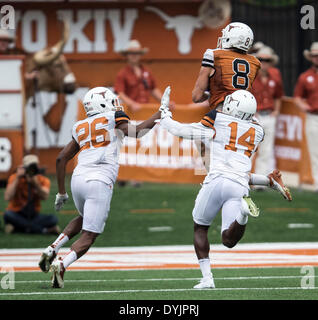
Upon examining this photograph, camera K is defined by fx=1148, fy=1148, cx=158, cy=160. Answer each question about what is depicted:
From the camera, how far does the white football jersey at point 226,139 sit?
9773 mm

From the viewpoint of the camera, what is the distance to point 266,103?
691 inches

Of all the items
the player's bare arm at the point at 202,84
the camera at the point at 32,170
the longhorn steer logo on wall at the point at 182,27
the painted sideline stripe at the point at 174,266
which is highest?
the longhorn steer logo on wall at the point at 182,27

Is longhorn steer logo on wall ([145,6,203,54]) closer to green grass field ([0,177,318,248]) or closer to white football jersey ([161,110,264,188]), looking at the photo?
green grass field ([0,177,318,248])

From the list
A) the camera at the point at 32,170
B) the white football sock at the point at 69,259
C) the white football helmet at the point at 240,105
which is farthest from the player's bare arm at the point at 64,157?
the camera at the point at 32,170

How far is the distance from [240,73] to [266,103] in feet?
24.0

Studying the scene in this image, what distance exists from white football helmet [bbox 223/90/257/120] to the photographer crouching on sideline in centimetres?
491

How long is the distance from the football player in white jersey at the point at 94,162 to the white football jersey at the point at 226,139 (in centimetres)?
58

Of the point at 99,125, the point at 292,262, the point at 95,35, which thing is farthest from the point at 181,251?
the point at 95,35

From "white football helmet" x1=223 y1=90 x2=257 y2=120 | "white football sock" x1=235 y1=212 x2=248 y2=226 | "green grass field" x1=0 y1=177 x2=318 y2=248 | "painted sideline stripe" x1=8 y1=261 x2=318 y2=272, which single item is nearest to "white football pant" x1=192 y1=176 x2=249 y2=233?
"white football sock" x1=235 y1=212 x2=248 y2=226

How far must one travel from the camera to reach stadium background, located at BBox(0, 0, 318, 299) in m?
15.1

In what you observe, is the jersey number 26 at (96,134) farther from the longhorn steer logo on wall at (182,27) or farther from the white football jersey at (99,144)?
the longhorn steer logo on wall at (182,27)

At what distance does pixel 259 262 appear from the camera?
1265 centimetres

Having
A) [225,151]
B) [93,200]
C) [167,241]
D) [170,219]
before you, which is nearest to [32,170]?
[167,241]

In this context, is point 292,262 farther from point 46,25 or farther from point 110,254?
point 46,25
